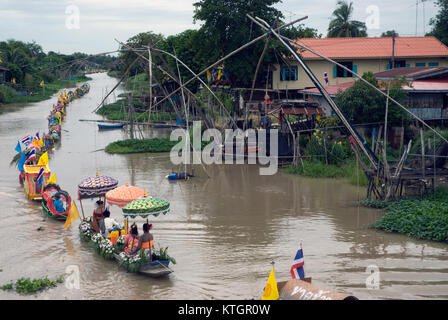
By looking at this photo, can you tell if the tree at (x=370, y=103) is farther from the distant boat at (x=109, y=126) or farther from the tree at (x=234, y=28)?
the distant boat at (x=109, y=126)

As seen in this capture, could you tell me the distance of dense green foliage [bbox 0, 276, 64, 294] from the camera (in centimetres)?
960

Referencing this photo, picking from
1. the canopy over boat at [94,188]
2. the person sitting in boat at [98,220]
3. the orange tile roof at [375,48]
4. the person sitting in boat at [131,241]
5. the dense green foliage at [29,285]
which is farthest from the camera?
the orange tile roof at [375,48]

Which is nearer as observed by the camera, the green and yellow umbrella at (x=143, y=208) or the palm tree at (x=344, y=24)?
the green and yellow umbrella at (x=143, y=208)

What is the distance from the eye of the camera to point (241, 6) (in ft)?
96.1

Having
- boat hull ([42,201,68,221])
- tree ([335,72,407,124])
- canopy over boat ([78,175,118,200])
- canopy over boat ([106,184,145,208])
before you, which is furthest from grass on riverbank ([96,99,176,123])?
canopy over boat ([106,184,145,208])

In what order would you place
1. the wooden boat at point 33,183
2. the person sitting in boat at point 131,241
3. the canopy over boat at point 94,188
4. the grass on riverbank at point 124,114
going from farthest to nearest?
the grass on riverbank at point 124,114 < the wooden boat at point 33,183 < the canopy over boat at point 94,188 < the person sitting in boat at point 131,241

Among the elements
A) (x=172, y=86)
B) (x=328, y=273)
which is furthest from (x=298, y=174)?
(x=172, y=86)

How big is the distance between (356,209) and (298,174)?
4706 millimetres

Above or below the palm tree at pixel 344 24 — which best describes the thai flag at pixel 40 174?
below

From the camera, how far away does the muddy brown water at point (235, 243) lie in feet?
32.2

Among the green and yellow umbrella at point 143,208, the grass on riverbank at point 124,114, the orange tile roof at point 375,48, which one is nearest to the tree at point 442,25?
the orange tile roof at point 375,48

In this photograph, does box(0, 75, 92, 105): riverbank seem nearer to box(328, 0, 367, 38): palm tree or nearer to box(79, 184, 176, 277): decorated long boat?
box(328, 0, 367, 38): palm tree

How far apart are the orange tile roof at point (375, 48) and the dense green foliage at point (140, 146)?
11074mm

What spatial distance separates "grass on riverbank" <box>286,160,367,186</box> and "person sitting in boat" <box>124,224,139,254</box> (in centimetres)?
1004
